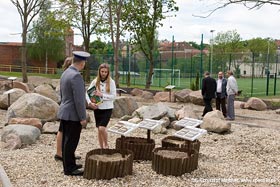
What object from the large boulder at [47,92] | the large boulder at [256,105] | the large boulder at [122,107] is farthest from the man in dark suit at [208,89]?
the large boulder at [47,92]

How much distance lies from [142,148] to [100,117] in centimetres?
84

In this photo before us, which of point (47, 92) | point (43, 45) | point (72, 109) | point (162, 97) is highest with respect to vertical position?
point (43, 45)

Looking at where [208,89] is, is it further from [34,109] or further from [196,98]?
[34,109]

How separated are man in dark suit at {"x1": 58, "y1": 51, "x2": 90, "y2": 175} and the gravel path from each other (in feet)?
0.92

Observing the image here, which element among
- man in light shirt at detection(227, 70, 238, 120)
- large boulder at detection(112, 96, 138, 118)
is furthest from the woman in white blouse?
man in light shirt at detection(227, 70, 238, 120)

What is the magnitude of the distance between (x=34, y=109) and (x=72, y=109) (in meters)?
4.92

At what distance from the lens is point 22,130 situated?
27.3 feet

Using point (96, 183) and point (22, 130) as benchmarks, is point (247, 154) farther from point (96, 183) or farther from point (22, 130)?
point (22, 130)

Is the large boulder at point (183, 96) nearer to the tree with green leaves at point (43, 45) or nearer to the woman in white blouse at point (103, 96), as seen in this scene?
the woman in white blouse at point (103, 96)

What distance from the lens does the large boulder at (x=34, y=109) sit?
10.4 metres

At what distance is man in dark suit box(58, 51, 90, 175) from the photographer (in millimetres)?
5711

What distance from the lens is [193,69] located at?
32.3m

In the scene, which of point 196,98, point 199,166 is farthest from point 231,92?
point 199,166

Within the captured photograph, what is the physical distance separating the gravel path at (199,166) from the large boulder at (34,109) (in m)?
1.27
